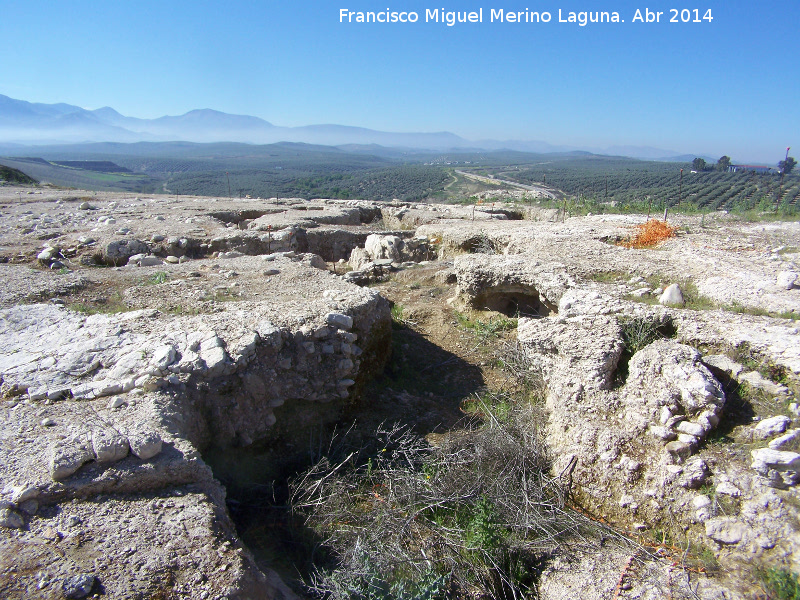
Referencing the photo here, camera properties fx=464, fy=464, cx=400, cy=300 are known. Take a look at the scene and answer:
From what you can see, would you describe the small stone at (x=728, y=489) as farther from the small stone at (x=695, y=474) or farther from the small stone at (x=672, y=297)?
the small stone at (x=672, y=297)

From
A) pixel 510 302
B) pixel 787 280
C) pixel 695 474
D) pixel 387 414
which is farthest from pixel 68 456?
pixel 787 280

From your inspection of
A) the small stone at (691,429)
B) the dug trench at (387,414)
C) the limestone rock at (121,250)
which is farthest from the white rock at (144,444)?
the limestone rock at (121,250)

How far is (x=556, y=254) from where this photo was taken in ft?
22.6

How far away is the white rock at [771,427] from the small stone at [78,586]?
4049 mm

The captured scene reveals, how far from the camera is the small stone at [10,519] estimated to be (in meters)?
2.37

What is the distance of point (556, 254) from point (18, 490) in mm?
6437

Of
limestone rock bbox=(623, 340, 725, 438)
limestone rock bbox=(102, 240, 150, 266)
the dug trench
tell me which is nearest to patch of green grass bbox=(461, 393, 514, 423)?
the dug trench

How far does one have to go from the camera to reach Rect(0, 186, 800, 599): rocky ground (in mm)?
2535

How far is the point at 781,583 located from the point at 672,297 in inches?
120

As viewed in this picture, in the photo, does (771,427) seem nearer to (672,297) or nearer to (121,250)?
(672,297)

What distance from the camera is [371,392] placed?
16.1ft

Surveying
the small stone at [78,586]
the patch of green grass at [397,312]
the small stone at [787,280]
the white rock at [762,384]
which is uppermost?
the small stone at [787,280]

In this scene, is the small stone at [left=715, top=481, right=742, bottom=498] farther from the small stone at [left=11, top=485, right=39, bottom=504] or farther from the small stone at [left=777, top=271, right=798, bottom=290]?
the small stone at [left=11, top=485, right=39, bottom=504]

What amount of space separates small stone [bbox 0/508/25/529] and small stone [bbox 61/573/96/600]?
0.49m
